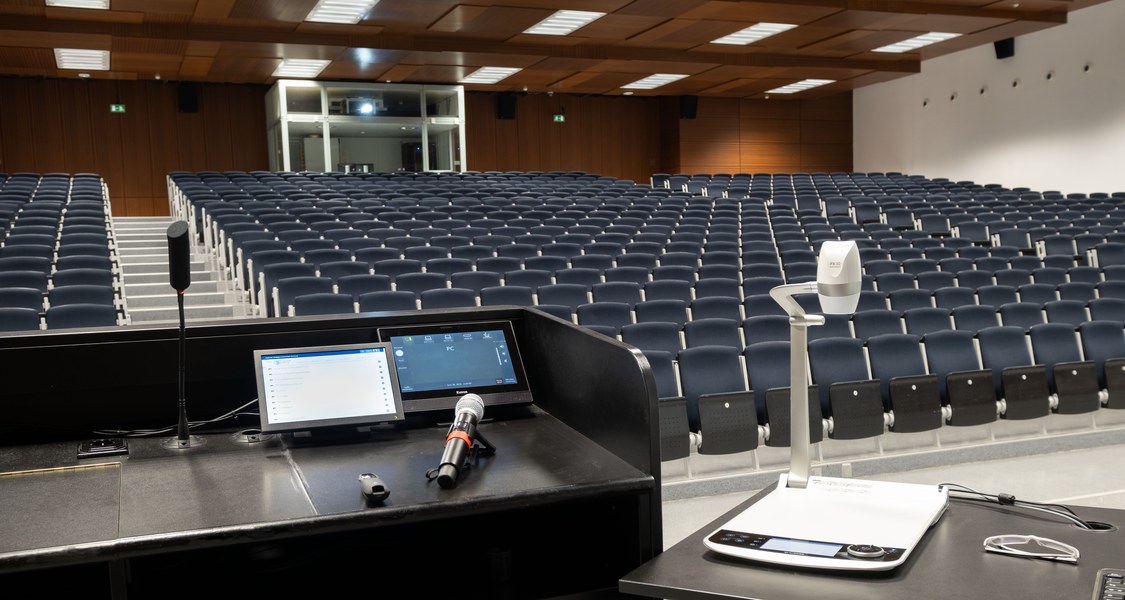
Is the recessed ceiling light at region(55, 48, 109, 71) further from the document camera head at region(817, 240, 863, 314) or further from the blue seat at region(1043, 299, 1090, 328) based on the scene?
the document camera head at region(817, 240, 863, 314)

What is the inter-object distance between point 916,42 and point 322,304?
10662mm

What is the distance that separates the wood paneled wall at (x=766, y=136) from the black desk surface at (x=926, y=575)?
15.7 metres

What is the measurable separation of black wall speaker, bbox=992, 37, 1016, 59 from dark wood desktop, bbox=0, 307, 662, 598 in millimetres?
13667

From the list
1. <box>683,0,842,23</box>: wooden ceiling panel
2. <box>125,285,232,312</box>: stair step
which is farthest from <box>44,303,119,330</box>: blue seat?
<box>683,0,842,23</box>: wooden ceiling panel

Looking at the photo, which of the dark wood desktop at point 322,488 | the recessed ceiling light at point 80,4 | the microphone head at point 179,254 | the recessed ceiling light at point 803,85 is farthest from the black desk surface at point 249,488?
the recessed ceiling light at point 803,85

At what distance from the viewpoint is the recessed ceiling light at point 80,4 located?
920cm

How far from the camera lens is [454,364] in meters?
2.00

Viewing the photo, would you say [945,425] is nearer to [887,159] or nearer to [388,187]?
[388,187]

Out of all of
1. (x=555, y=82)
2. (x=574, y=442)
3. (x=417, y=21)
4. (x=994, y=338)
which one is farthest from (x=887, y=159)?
(x=574, y=442)

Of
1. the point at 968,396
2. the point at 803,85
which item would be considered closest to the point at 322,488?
the point at 968,396

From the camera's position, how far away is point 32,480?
5.05 ft

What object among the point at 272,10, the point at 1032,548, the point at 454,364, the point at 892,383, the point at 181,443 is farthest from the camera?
the point at 272,10

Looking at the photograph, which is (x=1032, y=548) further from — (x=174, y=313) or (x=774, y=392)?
(x=174, y=313)

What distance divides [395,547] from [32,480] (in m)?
0.70
